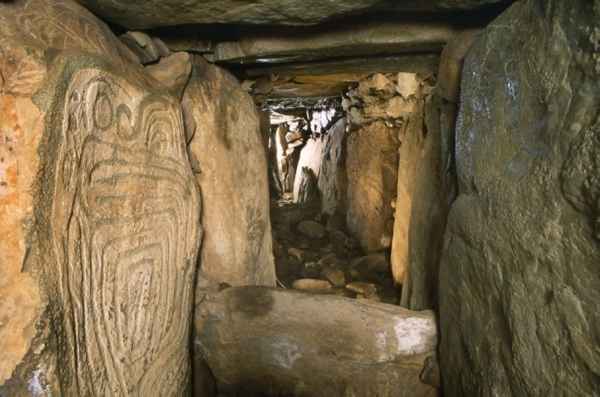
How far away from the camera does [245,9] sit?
3.86ft

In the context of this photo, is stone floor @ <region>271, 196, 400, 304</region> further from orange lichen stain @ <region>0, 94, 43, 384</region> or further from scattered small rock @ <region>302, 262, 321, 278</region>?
orange lichen stain @ <region>0, 94, 43, 384</region>

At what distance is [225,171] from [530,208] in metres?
1.57

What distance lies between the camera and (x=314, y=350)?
5.35 feet

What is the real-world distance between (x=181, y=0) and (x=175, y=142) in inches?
19.7

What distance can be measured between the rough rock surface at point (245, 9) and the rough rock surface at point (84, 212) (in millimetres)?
110

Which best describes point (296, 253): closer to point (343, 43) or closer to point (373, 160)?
point (373, 160)

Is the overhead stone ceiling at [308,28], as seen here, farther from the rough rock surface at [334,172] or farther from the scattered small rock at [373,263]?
the rough rock surface at [334,172]

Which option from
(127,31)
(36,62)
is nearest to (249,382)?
(36,62)

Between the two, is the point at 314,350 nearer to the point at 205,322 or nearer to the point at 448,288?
the point at 205,322

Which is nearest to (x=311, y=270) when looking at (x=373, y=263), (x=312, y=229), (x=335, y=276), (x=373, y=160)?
(x=335, y=276)

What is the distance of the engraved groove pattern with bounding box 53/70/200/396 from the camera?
0.86 m

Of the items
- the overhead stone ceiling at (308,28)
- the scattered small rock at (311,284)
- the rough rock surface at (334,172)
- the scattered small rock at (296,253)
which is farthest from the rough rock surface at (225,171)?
the rough rock surface at (334,172)

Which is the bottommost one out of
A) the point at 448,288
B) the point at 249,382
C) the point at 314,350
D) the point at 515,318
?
the point at 249,382

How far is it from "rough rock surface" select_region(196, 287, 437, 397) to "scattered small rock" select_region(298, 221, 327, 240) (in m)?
3.45
